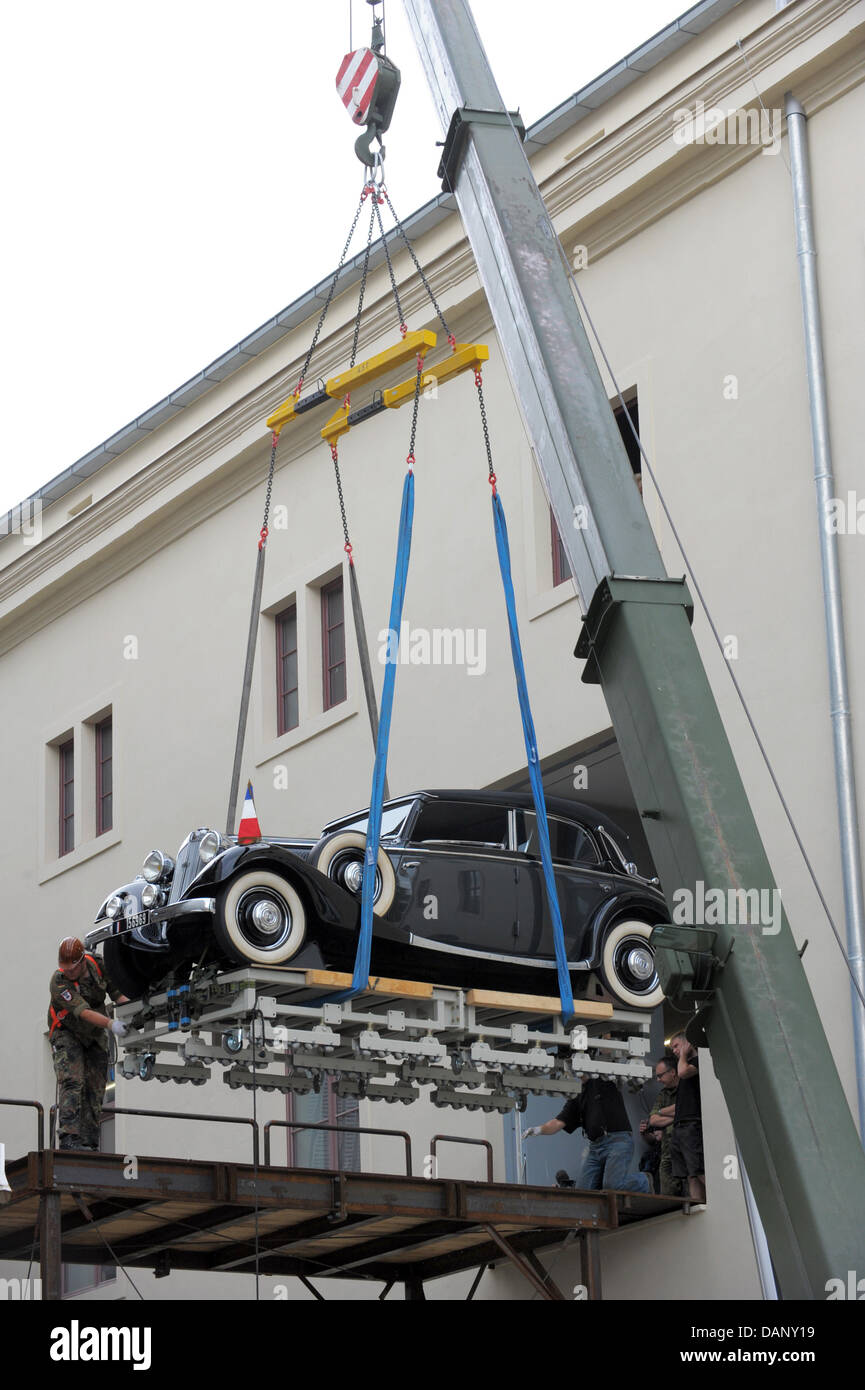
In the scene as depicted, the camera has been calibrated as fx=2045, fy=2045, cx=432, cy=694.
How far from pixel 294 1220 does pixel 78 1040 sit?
210 cm

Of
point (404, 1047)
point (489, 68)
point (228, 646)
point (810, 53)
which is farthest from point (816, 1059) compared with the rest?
point (228, 646)

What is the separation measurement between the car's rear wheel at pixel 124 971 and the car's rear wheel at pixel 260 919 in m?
1.11

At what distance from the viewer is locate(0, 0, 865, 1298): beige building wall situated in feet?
51.2

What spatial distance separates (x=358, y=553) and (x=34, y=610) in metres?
6.75

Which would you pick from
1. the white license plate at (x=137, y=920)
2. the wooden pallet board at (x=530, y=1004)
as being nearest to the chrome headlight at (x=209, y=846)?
the white license plate at (x=137, y=920)

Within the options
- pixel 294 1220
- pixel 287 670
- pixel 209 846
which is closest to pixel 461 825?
pixel 209 846

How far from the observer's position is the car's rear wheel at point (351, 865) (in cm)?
1287

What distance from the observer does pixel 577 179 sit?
1808cm

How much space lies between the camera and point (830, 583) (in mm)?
15070

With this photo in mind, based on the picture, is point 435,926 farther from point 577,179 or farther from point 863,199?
point 577,179

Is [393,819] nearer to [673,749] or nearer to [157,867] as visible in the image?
[157,867]

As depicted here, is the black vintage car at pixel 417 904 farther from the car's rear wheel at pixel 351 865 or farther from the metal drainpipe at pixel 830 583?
the metal drainpipe at pixel 830 583

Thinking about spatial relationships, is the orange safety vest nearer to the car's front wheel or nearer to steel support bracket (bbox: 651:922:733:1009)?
the car's front wheel

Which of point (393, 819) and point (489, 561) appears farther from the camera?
point (489, 561)
